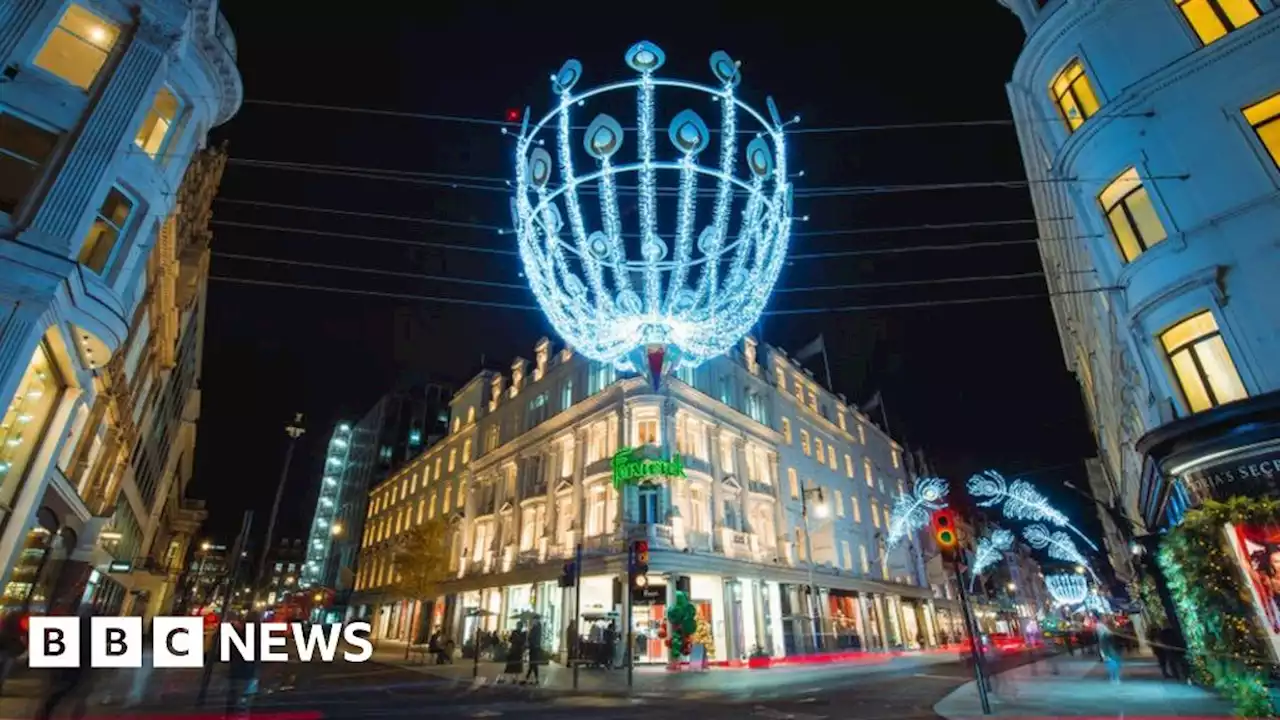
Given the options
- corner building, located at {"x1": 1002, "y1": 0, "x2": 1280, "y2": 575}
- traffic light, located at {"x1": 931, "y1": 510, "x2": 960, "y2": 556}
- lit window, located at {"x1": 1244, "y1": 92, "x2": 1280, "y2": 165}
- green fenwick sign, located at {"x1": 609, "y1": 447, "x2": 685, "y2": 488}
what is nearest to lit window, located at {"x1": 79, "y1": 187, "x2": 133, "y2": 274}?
traffic light, located at {"x1": 931, "y1": 510, "x2": 960, "y2": 556}

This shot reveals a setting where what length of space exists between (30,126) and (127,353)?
898 cm

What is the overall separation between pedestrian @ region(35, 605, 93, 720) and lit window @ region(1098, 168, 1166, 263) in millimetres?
19766

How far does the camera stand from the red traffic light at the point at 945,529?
11469 mm

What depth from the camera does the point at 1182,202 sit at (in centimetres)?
1180

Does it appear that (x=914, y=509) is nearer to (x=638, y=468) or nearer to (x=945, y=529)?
(x=638, y=468)

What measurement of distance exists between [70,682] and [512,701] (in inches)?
339

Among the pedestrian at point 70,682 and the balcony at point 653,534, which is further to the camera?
the balcony at point 653,534

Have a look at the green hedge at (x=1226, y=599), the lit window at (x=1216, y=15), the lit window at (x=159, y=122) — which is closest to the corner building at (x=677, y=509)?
the green hedge at (x=1226, y=599)

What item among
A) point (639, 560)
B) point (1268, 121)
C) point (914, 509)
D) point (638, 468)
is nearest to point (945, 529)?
point (639, 560)

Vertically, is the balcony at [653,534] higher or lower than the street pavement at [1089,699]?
higher

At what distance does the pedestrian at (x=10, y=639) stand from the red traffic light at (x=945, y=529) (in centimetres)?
1570

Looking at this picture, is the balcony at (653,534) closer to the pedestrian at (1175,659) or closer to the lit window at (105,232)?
the pedestrian at (1175,659)

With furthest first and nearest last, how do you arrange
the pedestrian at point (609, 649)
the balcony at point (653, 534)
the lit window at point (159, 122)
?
the balcony at point (653, 534) → the pedestrian at point (609, 649) → the lit window at point (159, 122)

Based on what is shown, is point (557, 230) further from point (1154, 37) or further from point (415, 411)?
point (415, 411)
